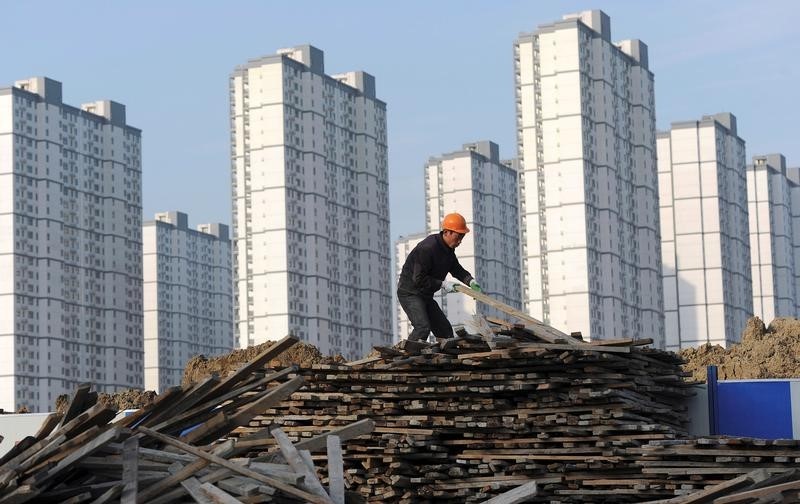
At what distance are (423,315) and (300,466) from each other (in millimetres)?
3744

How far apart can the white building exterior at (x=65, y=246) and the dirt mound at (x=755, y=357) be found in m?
54.8

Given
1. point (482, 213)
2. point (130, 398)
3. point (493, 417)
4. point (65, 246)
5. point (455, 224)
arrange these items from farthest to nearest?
→ point (482, 213), point (65, 246), point (130, 398), point (455, 224), point (493, 417)

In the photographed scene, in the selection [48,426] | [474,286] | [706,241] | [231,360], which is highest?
[706,241]

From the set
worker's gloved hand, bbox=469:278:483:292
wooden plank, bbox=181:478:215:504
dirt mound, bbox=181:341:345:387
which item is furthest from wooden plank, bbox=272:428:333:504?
dirt mound, bbox=181:341:345:387

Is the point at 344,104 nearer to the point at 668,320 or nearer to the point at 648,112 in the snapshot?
the point at 648,112

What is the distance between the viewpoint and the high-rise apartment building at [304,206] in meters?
66.6

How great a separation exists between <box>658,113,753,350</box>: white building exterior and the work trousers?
228 ft

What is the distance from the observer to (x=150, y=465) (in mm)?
8242

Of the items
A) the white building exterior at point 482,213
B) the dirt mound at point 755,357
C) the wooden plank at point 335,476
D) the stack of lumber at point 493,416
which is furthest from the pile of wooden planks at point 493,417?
the white building exterior at point 482,213

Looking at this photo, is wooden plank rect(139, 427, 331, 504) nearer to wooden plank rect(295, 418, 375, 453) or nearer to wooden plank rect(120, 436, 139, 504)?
wooden plank rect(120, 436, 139, 504)

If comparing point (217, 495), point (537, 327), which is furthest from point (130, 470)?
point (537, 327)

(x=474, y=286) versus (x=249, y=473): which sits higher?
(x=474, y=286)

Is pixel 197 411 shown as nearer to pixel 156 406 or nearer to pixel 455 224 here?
pixel 156 406

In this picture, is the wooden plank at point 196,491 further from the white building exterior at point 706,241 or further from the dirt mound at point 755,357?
the white building exterior at point 706,241
